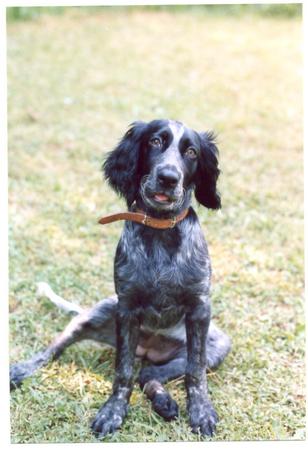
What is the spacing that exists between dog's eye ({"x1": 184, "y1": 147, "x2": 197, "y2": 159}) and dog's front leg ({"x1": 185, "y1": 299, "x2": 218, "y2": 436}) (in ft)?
2.56

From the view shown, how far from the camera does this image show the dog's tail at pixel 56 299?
463cm

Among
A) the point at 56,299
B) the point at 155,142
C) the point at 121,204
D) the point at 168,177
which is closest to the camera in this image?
the point at 168,177

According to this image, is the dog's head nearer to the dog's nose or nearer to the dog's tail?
the dog's nose

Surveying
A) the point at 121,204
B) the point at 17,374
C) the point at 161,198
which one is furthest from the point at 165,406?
the point at 121,204

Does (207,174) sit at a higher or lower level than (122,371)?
higher

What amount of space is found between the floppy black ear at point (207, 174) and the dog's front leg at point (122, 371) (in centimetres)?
78

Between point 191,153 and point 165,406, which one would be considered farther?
point 165,406

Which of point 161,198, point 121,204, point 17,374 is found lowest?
point 17,374

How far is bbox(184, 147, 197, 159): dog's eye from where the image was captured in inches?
140

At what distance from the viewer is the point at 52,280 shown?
16.8 ft

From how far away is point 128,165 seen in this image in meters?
3.69

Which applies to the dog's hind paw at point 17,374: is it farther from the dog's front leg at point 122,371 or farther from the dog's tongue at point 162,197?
the dog's tongue at point 162,197

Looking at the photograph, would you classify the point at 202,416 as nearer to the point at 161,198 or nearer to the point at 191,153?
the point at 161,198

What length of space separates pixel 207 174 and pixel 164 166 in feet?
1.59
